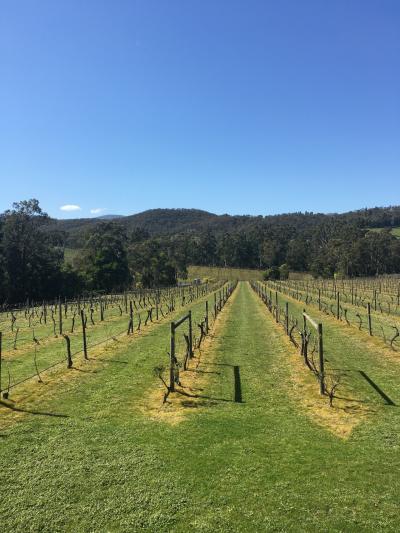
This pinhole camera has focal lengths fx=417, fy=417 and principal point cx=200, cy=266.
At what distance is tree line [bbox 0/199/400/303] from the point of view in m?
71.4

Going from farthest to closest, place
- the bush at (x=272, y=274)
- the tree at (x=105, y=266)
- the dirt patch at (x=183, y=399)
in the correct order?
the bush at (x=272, y=274), the tree at (x=105, y=266), the dirt patch at (x=183, y=399)

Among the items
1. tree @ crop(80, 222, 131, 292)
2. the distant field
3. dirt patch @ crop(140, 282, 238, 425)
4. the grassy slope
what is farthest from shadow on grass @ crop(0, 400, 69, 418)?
the distant field

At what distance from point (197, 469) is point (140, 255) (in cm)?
10199

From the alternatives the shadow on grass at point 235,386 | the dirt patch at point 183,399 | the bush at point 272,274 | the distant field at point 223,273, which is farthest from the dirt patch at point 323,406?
the distant field at point 223,273

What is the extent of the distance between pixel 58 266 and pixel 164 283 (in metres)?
33.8

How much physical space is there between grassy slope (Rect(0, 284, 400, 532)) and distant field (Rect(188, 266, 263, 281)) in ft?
447

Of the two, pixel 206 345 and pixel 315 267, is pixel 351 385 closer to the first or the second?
pixel 206 345

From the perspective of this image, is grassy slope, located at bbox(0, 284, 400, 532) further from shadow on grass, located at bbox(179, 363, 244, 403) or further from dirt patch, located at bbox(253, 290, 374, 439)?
dirt patch, located at bbox(253, 290, 374, 439)

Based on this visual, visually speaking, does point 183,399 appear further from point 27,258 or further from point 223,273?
point 223,273

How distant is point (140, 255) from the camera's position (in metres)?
108

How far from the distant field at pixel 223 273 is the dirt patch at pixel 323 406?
435ft

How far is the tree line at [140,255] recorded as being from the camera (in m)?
71.4

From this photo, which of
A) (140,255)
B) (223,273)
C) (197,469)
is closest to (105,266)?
(140,255)

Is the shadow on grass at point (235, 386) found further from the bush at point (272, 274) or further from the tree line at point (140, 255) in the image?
the bush at point (272, 274)
